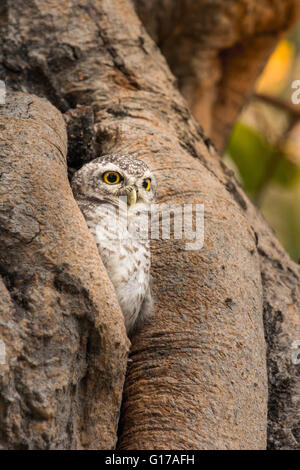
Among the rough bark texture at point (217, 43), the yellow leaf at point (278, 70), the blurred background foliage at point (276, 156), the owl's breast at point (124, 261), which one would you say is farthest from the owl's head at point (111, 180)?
the yellow leaf at point (278, 70)

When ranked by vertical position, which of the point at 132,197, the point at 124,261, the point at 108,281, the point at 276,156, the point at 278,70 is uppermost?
the point at 278,70

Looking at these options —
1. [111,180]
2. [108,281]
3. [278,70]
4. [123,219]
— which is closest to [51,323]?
[108,281]

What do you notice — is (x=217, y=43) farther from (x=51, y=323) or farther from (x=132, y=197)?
(x=51, y=323)

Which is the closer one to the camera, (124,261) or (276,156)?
(124,261)

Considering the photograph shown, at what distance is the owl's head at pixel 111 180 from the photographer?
279 centimetres

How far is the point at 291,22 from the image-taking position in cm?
556

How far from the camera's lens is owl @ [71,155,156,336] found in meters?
2.53

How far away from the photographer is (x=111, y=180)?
9.17 ft

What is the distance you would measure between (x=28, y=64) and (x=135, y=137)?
77 centimetres

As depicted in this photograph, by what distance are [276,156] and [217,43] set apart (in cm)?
143

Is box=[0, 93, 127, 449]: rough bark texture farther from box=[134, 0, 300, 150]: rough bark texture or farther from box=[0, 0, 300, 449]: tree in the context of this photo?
box=[134, 0, 300, 150]: rough bark texture

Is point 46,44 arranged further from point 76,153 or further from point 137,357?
point 137,357

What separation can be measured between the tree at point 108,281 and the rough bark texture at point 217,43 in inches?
57.5

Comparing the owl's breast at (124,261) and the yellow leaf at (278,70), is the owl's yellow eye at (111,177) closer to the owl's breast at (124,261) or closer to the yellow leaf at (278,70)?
the owl's breast at (124,261)
